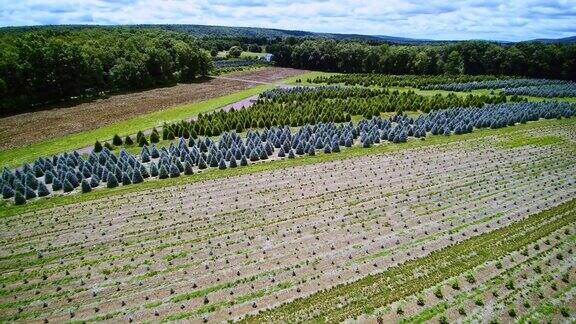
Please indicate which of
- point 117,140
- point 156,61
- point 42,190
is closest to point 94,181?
point 42,190

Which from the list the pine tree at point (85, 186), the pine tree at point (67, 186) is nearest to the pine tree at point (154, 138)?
the pine tree at point (85, 186)

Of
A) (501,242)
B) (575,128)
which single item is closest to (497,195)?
(501,242)

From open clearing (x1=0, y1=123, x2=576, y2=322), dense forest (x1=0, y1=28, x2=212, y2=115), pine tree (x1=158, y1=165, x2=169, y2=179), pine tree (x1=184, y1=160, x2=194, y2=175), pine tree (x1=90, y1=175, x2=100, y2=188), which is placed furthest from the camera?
dense forest (x1=0, y1=28, x2=212, y2=115)

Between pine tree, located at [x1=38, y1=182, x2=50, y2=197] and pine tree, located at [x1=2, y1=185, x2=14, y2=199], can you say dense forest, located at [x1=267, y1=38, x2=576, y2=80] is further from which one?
pine tree, located at [x1=2, y1=185, x2=14, y2=199]

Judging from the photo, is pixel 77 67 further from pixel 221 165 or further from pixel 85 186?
pixel 221 165

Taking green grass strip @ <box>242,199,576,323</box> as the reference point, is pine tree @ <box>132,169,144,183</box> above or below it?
below

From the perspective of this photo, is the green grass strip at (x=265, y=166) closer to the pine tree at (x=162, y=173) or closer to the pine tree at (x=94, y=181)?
the pine tree at (x=162, y=173)

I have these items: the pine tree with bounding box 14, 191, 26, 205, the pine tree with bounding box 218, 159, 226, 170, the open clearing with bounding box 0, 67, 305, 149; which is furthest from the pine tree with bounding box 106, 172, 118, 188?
the open clearing with bounding box 0, 67, 305, 149
